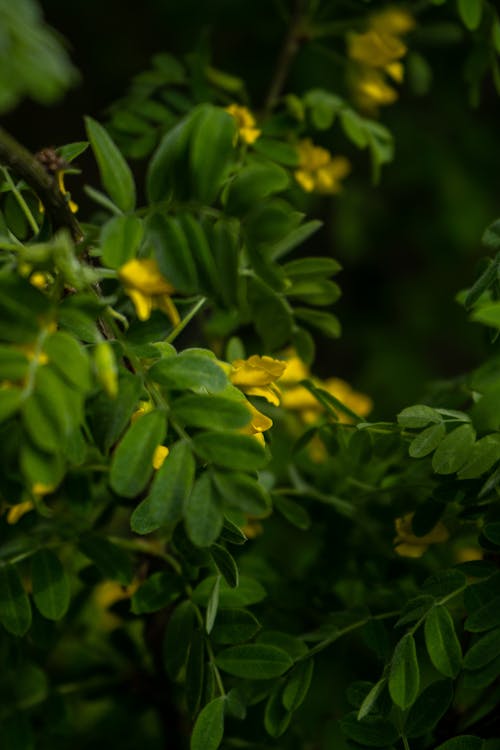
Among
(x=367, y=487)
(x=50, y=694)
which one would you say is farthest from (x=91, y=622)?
(x=367, y=487)

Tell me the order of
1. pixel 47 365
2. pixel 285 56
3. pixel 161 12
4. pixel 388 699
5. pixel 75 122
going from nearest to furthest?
pixel 47 365 → pixel 388 699 → pixel 285 56 → pixel 161 12 → pixel 75 122

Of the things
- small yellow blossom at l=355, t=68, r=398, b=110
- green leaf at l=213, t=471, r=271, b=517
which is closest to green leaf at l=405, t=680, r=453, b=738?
green leaf at l=213, t=471, r=271, b=517

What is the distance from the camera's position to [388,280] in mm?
2545

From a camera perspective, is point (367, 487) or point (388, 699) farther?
point (367, 487)

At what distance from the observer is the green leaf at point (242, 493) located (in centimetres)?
52

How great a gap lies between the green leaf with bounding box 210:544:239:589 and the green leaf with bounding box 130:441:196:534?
0.09 m

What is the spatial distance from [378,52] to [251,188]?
20.3 inches

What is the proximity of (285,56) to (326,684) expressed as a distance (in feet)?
2.18

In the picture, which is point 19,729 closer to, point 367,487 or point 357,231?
point 367,487

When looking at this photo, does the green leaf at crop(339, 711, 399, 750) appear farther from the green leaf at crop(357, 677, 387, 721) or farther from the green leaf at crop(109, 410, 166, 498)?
the green leaf at crop(109, 410, 166, 498)

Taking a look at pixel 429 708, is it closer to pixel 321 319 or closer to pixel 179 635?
pixel 179 635

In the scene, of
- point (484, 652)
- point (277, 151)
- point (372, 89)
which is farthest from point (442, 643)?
point (372, 89)

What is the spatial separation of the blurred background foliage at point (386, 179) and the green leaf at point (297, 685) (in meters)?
1.27

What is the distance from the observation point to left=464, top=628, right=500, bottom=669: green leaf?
59 centimetres
